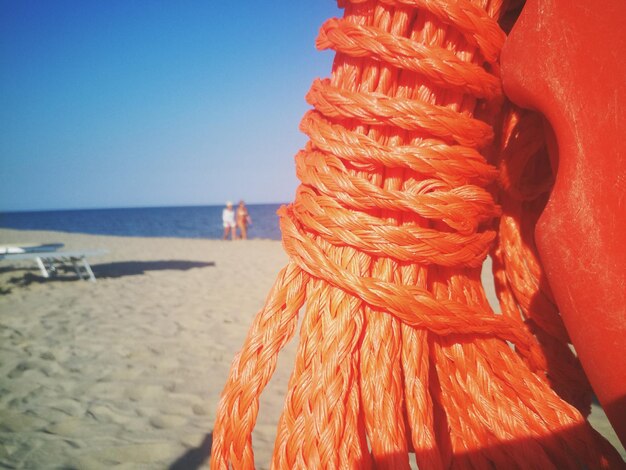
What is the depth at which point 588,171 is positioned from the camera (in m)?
0.43

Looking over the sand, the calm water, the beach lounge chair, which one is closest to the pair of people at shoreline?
the calm water

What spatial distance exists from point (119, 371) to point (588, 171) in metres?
2.68

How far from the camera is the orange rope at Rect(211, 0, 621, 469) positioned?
0.51 metres

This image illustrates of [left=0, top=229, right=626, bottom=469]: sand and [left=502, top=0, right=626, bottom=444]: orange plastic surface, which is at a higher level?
[left=502, top=0, right=626, bottom=444]: orange plastic surface

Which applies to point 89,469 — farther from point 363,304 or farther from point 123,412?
point 363,304

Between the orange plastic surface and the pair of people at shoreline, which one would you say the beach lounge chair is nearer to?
the orange plastic surface

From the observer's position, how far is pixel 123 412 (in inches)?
75.1

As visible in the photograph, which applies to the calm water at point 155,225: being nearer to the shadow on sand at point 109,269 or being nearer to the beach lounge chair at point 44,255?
the shadow on sand at point 109,269

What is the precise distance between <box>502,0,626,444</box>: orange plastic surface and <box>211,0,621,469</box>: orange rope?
0.08 metres

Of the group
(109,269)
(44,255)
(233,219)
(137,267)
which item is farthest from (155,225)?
(44,255)

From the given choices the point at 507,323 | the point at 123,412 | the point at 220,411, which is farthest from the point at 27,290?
the point at 507,323

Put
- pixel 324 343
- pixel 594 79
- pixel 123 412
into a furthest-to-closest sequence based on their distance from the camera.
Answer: pixel 123 412
pixel 324 343
pixel 594 79

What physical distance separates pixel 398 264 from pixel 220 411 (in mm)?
Answer: 355

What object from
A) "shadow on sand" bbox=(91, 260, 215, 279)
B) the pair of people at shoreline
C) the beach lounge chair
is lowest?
the pair of people at shoreline
